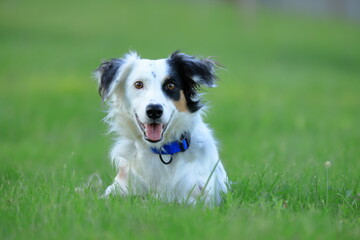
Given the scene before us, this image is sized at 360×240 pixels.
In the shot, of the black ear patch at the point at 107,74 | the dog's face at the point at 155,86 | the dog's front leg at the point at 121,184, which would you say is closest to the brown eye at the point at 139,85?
the dog's face at the point at 155,86

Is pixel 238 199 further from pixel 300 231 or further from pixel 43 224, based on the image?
pixel 43 224

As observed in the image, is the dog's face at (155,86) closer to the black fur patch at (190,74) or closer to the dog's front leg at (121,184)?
the black fur patch at (190,74)

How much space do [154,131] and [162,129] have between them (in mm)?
80

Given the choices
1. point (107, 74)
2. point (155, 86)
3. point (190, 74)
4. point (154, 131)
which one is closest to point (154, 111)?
point (154, 131)

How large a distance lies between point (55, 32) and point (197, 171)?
2260 centimetres

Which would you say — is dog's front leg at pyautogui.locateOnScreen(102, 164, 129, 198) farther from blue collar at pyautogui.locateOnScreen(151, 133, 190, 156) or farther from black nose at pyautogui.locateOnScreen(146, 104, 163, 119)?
black nose at pyautogui.locateOnScreen(146, 104, 163, 119)

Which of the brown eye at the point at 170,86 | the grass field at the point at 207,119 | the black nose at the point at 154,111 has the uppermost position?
the brown eye at the point at 170,86

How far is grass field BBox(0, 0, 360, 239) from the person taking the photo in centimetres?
426

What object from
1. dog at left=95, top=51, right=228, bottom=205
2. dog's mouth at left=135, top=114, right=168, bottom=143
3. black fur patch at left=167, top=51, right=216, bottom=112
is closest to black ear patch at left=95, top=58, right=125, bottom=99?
dog at left=95, top=51, right=228, bottom=205

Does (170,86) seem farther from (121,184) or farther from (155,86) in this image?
(121,184)

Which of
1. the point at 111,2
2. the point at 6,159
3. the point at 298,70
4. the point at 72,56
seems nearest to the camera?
the point at 6,159

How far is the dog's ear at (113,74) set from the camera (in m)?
5.80

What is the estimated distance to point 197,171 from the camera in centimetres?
533

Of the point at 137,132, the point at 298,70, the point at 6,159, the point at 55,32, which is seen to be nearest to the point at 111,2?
the point at 55,32
